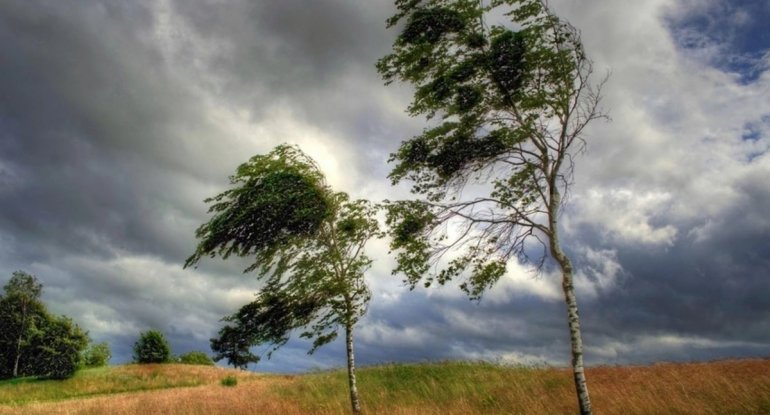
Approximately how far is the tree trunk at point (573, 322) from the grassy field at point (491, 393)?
7.92 ft

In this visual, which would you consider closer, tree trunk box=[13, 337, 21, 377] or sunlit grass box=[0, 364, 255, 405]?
sunlit grass box=[0, 364, 255, 405]

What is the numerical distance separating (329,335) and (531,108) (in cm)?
955

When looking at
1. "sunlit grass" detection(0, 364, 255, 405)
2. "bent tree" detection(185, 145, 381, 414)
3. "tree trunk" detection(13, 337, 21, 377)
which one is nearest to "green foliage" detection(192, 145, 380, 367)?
"bent tree" detection(185, 145, 381, 414)

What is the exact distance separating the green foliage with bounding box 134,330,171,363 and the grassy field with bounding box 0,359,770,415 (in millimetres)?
27198

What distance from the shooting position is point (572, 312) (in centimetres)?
1052

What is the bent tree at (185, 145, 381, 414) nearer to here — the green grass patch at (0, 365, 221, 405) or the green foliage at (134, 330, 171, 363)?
the green grass patch at (0, 365, 221, 405)

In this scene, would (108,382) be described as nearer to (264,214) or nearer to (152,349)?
(152,349)

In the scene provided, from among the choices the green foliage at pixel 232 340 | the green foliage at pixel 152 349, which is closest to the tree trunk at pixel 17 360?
the green foliage at pixel 152 349

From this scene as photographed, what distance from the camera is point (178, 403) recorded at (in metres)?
18.9

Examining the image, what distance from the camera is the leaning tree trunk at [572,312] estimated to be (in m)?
10.1

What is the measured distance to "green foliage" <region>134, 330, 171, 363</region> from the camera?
155 feet

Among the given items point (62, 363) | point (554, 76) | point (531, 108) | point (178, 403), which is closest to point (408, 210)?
point (531, 108)

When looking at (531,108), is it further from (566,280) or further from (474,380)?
(474,380)

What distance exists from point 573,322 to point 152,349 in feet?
158
